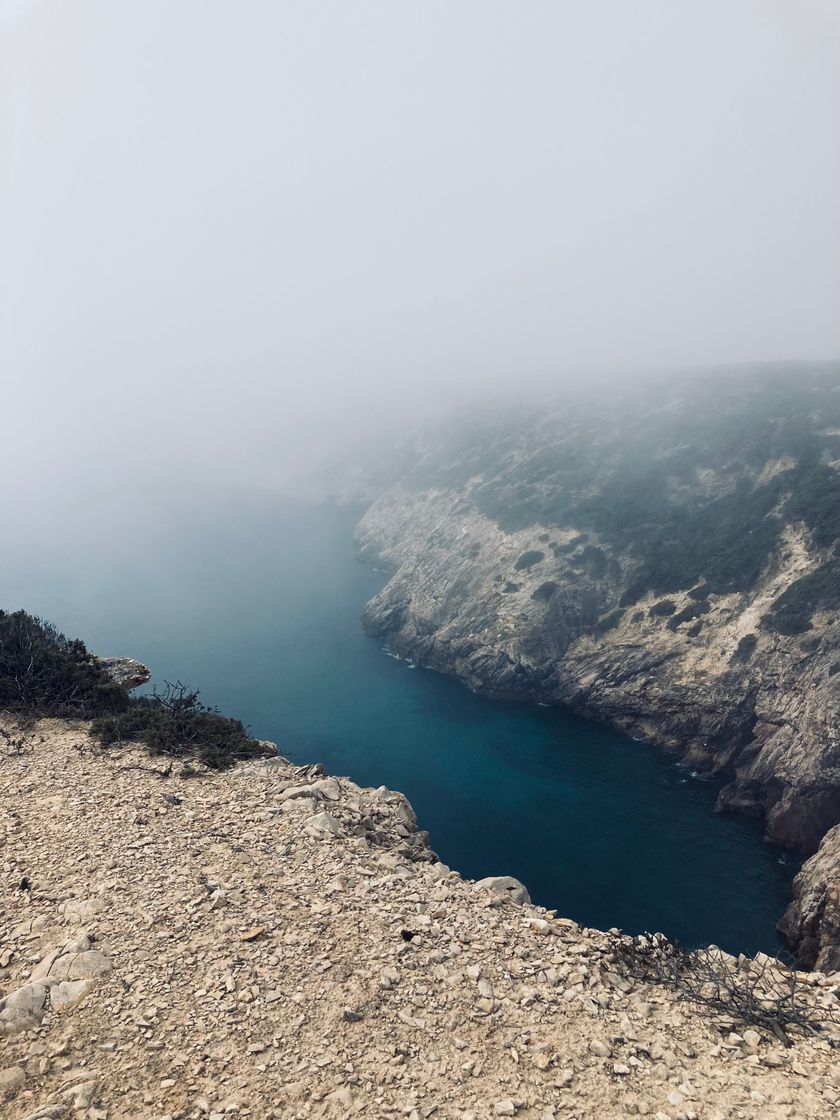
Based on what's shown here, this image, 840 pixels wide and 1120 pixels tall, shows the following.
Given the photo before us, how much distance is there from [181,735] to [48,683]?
8.19 meters

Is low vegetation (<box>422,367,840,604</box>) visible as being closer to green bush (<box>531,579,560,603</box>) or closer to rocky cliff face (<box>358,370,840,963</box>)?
rocky cliff face (<box>358,370,840,963</box>)

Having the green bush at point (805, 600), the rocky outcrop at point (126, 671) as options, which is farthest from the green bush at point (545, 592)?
the rocky outcrop at point (126, 671)

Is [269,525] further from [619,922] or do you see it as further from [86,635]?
[619,922]

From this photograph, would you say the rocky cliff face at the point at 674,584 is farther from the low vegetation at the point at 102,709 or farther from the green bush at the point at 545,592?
the low vegetation at the point at 102,709

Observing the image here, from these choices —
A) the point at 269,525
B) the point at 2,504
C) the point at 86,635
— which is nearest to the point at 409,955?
the point at 86,635

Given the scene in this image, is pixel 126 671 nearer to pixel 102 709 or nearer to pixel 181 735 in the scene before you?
pixel 102 709

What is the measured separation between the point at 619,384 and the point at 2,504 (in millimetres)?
200964

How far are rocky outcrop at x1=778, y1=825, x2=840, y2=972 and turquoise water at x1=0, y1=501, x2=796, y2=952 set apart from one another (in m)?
2.36

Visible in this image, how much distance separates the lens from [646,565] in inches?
2980

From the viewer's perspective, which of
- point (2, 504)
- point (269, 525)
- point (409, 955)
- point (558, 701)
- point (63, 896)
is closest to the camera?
point (409, 955)

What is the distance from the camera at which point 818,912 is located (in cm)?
3080

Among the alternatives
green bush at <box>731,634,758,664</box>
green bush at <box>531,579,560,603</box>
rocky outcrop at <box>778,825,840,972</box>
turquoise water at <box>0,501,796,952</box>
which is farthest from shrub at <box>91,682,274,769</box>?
green bush at <box>531,579,560,603</box>

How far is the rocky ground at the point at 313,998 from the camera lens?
10.3m

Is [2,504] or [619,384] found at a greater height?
[619,384]
